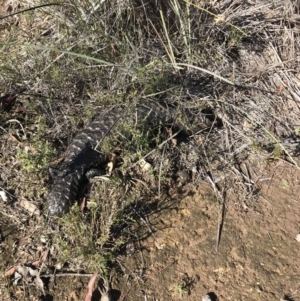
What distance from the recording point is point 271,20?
5160 mm

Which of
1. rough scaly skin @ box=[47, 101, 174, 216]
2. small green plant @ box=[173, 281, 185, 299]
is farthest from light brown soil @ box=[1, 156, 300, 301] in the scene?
rough scaly skin @ box=[47, 101, 174, 216]

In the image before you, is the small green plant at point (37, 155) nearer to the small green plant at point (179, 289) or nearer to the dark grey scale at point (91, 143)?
the dark grey scale at point (91, 143)

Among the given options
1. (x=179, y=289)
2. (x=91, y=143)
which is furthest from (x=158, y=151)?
(x=179, y=289)

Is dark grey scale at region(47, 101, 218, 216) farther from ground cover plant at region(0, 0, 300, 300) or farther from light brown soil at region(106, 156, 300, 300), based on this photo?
light brown soil at region(106, 156, 300, 300)

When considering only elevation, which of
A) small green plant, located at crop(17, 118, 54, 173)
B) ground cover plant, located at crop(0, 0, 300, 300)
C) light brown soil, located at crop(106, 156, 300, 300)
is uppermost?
small green plant, located at crop(17, 118, 54, 173)

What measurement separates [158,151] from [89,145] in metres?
0.65

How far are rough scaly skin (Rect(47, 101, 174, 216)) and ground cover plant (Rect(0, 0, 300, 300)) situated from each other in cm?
9

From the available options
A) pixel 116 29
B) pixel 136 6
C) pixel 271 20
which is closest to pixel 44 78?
pixel 116 29

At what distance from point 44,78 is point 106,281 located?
2058 millimetres

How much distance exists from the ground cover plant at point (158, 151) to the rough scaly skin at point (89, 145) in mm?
87

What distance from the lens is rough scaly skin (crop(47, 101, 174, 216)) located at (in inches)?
175

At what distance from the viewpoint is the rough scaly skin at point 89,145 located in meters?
4.44

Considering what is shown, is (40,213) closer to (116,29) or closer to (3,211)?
(3,211)

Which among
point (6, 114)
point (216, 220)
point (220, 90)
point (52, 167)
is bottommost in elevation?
point (216, 220)
